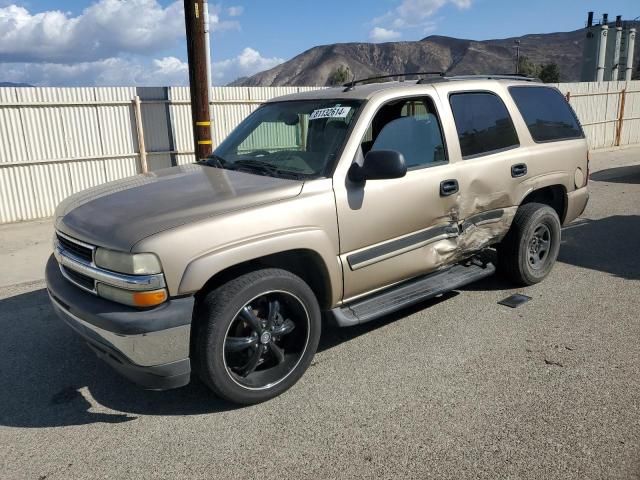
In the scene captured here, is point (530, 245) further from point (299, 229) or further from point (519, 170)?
point (299, 229)

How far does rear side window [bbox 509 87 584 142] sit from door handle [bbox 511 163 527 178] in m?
0.39

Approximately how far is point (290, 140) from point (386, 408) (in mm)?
2140

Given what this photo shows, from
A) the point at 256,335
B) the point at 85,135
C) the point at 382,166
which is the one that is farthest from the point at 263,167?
the point at 85,135

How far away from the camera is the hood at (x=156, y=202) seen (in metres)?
3.02

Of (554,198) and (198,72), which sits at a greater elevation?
(198,72)

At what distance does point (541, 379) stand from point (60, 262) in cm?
333

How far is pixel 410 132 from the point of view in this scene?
4.14 m

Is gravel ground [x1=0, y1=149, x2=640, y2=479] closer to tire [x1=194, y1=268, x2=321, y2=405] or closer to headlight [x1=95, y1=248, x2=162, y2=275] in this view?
tire [x1=194, y1=268, x2=321, y2=405]

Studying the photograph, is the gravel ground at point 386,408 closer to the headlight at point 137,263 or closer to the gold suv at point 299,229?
the gold suv at point 299,229

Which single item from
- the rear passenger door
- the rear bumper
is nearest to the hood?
the rear passenger door

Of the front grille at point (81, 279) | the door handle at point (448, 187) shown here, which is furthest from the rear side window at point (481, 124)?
the front grille at point (81, 279)

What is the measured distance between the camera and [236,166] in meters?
4.14

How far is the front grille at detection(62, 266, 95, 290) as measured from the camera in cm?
317

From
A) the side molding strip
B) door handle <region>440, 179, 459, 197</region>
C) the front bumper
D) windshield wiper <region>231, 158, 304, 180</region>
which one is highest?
windshield wiper <region>231, 158, 304, 180</region>
